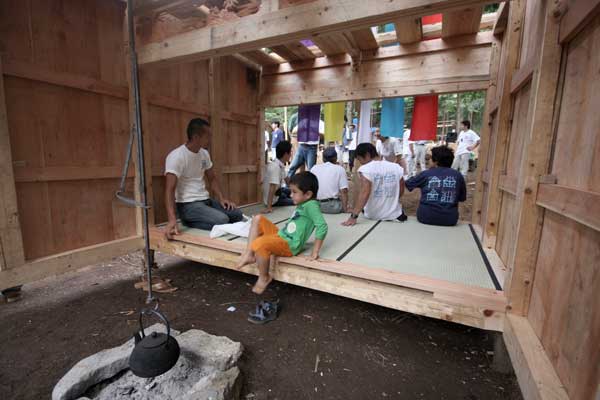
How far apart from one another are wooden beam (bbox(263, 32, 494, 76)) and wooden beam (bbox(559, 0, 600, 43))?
7.30 ft

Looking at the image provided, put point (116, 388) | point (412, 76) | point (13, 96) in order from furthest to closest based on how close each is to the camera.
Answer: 1. point (412, 76)
2. point (13, 96)
3. point (116, 388)

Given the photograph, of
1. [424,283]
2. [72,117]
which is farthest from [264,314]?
[72,117]

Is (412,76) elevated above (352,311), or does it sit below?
above

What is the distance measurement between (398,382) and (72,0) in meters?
3.74

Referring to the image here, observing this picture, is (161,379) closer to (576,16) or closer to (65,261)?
(65,261)

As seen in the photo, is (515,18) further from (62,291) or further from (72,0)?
(62,291)

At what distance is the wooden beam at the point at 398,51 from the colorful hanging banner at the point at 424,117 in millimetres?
921

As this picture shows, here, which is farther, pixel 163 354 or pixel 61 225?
pixel 61 225

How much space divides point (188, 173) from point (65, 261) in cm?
129

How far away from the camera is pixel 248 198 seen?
15.5 ft

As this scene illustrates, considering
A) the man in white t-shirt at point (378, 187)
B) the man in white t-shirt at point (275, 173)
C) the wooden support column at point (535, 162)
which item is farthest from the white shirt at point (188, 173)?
the wooden support column at point (535, 162)

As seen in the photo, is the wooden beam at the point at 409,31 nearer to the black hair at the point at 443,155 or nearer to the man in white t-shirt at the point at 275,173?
the black hair at the point at 443,155

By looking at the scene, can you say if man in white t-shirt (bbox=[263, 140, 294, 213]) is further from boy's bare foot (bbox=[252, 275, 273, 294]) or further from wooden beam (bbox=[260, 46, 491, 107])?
boy's bare foot (bbox=[252, 275, 273, 294])

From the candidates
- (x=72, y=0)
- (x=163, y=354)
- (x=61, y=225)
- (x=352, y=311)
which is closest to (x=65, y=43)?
(x=72, y=0)
